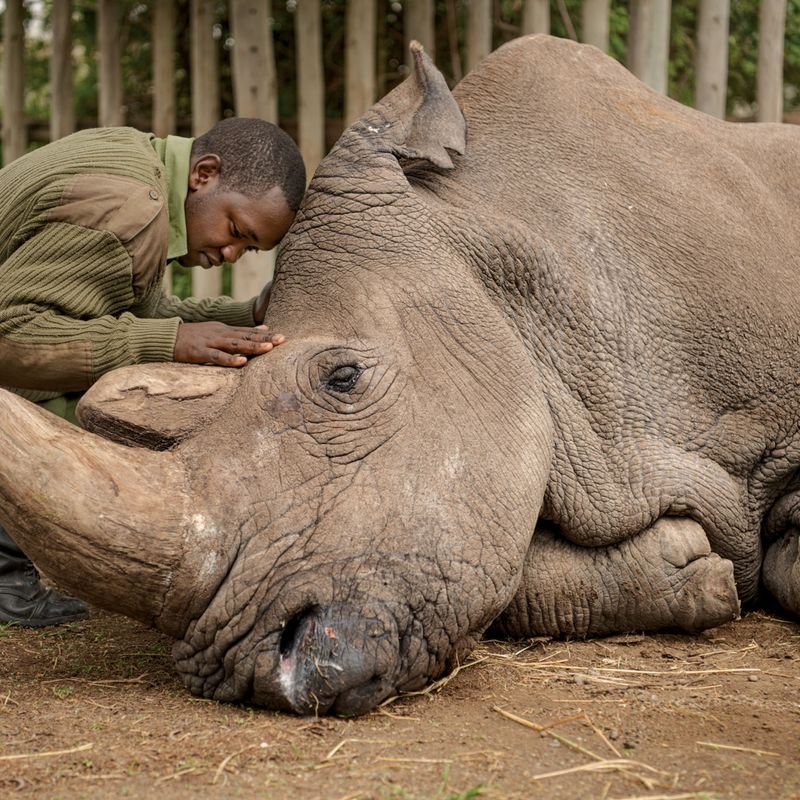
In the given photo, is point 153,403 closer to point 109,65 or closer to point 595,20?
point 595,20

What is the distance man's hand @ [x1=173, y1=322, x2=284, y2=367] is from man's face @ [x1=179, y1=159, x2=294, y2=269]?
0.60 metres

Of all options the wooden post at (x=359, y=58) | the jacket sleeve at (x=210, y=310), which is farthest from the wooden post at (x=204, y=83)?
the jacket sleeve at (x=210, y=310)

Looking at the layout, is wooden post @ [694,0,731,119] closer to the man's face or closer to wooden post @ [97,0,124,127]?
wooden post @ [97,0,124,127]

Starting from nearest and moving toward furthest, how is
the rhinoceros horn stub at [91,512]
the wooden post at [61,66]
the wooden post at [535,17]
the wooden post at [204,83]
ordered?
the rhinoceros horn stub at [91,512] → the wooden post at [535,17] → the wooden post at [204,83] → the wooden post at [61,66]

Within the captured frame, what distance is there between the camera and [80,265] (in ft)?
13.0

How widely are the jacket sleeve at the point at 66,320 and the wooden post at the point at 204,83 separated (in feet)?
17.1

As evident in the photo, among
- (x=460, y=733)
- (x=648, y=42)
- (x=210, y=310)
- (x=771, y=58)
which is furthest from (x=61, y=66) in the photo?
(x=460, y=733)

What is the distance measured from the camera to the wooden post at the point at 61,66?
32.0 feet

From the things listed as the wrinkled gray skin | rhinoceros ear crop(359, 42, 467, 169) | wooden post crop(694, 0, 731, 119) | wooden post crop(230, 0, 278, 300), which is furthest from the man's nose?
wooden post crop(694, 0, 731, 119)

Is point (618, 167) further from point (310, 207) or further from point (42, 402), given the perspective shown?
point (42, 402)

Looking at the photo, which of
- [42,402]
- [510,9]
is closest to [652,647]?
[42,402]

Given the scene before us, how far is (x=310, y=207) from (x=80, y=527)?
1428 millimetres

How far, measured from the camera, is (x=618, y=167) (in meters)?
4.56

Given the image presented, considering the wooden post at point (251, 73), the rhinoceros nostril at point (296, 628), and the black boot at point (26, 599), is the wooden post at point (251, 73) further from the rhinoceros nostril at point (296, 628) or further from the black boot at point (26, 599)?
the rhinoceros nostril at point (296, 628)
